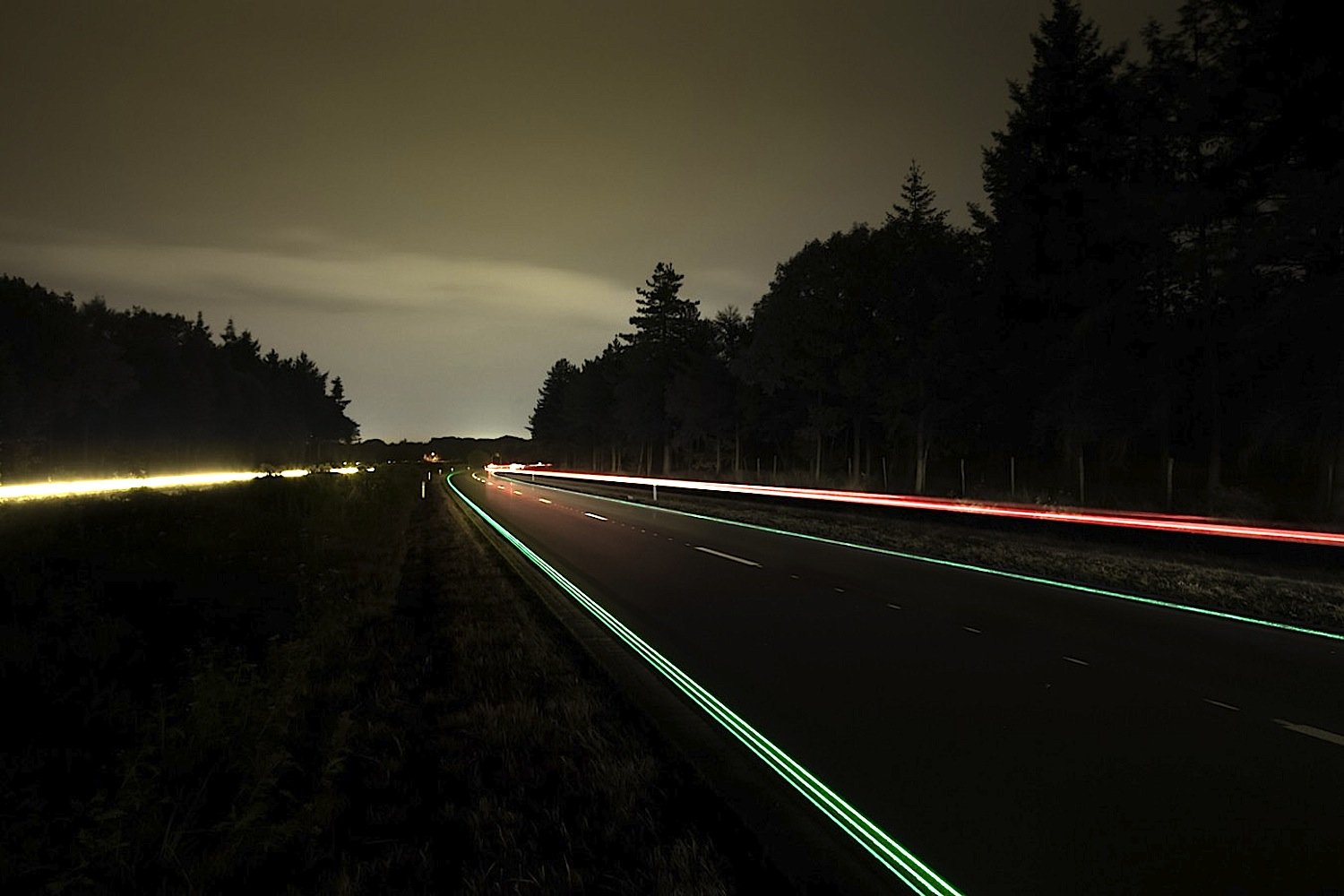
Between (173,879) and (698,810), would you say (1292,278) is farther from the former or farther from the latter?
(173,879)

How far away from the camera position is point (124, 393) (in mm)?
82062

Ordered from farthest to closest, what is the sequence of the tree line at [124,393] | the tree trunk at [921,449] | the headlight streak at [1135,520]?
the tree line at [124,393] < the tree trunk at [921,449] < the headlight streak at [1135,520]

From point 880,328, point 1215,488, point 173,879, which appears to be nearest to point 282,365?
point 880,328

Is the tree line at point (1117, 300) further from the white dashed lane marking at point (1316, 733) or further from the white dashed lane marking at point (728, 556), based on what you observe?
the white dashed lane marking at point (1316, 733)

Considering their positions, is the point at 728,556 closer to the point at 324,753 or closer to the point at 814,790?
the point at 324,753

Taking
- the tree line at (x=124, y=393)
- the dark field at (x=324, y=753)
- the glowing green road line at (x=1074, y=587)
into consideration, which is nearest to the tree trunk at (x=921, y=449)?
the glowing green road line at (x=1074, y=587)

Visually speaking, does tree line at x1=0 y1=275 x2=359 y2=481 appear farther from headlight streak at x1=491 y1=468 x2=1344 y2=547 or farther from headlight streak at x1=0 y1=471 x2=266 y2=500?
headlight streak at x1=491 y1=468 x2=1344 y2=547

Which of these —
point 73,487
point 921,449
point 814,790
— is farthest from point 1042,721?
point 73,487

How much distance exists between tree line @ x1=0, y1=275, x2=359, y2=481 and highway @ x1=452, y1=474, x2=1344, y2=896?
162 feet

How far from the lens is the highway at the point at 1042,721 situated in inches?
166

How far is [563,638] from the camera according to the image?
9750 millimetres

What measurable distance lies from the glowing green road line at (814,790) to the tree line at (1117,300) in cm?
2156

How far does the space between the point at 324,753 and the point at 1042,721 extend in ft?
17.8

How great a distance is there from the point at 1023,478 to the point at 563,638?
1733 inches
